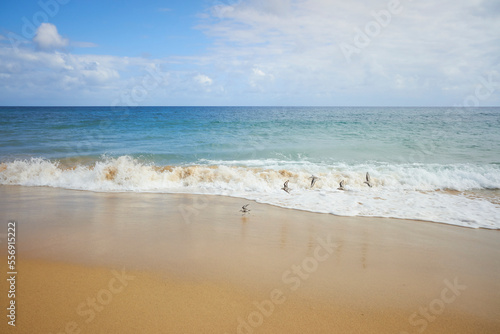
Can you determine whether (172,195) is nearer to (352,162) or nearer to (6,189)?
(6,189)

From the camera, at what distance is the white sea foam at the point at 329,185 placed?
740 cm

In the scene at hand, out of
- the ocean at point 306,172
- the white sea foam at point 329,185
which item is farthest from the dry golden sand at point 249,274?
the ocean at point 306,172

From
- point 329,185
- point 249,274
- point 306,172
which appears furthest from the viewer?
point 306,172

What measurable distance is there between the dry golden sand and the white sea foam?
3.48ft

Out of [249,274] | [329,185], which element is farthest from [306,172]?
[249,274]

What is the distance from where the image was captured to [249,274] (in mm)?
4047

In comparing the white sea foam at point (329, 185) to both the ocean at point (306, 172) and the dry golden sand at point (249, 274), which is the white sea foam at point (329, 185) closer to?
the ocean at point (306, 172)

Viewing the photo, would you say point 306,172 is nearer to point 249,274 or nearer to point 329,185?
point 329,185

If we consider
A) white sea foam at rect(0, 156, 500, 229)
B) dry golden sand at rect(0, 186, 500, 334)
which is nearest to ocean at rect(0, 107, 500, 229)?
white sea foam at rect(0, 156, 500, 229)

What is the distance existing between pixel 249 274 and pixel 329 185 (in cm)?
652

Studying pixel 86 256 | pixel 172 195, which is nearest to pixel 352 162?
pixel 172 195

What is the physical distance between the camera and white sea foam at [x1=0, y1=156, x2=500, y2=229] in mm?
7402

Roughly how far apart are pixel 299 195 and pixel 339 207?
1501 millimetres

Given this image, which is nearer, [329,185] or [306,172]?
[329,185]
